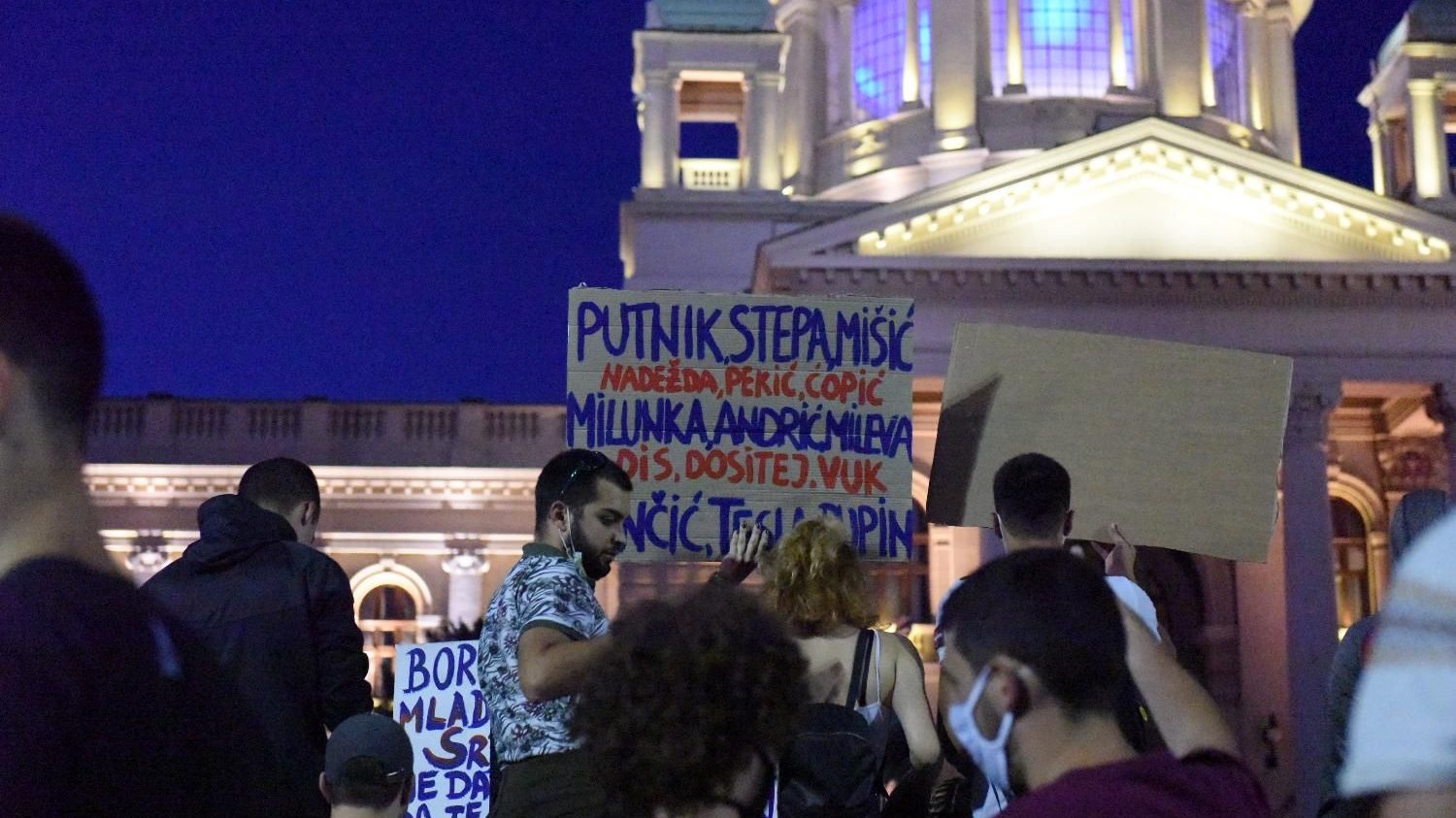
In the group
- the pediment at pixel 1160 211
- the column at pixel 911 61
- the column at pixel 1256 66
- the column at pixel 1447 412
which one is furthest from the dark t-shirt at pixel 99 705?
the column at pixel 1256 66

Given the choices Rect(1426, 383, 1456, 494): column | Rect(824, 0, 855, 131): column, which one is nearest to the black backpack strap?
Rect(1426, 383, 1456, 494): column

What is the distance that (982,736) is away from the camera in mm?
2592

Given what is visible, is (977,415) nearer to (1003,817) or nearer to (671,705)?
(671,705)

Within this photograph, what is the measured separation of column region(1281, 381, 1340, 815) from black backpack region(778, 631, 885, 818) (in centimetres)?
1841

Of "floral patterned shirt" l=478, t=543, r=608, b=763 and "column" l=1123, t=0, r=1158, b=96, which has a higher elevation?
"column" l=1123, t=0, r=1158, b=96

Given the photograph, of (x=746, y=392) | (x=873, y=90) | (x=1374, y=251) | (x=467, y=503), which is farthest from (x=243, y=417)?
(x=746, y=392)

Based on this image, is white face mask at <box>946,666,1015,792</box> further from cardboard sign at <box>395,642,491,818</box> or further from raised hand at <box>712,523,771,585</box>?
cardboard sign at <box>395,642,491,818</box>

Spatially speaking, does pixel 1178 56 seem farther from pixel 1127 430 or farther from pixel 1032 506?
pixel 1032 506

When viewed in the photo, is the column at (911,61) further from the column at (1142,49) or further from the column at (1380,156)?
the column at (1380,156)

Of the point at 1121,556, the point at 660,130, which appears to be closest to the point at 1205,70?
the point at 660,130

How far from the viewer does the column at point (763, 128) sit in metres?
27.5

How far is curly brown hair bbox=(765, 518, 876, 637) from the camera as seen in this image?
483cm

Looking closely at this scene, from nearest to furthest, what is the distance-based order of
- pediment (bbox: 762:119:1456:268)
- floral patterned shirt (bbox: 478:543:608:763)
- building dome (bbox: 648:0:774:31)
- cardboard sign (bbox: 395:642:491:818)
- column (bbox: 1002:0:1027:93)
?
floral patterned shirt (bbox: 478:543:608:763), cardboard sign (bbox: 395:642:491:818), pediment (bbox: 762:119:1456:268), building dome (bbox: 648:0:774:31), column (bbox: 1002:0:1027:93)

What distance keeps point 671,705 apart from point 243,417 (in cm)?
2649
